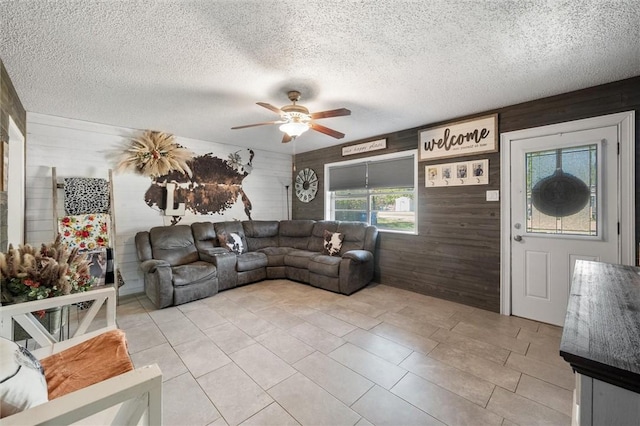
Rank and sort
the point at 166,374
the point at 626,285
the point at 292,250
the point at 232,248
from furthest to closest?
the point at 292,250 → the point at 232,248 → the point at 166,374 → the point at 626,285

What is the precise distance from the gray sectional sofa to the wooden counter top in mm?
2667

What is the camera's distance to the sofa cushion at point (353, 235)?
4406 millimetres

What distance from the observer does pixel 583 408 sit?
70 centimetres

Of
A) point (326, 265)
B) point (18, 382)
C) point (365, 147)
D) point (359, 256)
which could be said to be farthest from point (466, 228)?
point (18, 382)

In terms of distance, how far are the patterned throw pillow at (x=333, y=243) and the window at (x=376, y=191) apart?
658mm

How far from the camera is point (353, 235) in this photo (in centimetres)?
450

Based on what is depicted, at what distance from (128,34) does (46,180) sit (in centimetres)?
277

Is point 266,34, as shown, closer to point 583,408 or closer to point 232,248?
point 583,408

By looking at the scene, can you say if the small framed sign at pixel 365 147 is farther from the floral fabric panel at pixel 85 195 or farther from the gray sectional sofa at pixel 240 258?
the floral fabric panel at pixel 85 195

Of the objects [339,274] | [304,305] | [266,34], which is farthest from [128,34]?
[339,274]

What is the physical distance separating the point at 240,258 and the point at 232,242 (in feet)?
1.31

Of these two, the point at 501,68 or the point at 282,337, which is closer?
the point at 501,68

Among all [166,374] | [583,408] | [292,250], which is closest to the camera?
[583,408]

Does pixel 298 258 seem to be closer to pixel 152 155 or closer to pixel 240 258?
pixel 240 258
